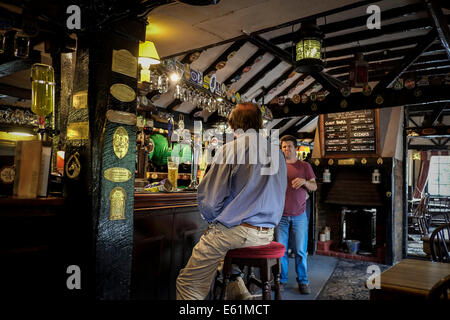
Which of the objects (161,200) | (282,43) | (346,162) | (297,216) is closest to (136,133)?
(161,200)

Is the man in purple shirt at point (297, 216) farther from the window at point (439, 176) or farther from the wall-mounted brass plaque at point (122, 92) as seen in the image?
the window at point (439, 176)

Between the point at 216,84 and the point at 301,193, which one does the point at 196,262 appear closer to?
the point at 301,193

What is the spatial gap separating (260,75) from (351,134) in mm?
2438

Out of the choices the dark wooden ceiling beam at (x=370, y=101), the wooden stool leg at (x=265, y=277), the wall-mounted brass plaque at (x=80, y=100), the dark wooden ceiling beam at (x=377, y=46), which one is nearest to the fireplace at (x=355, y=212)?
the dark wooden ceiling beam at (x=370, y=101)

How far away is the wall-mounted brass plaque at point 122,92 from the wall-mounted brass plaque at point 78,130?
0.88 feet

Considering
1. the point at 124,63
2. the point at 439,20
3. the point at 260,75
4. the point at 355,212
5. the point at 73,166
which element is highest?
the point at 260,75

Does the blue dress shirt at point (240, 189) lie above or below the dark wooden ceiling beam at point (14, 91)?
below

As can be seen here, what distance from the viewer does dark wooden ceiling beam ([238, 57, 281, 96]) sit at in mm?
7304

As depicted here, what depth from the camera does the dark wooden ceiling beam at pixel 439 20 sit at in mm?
3560

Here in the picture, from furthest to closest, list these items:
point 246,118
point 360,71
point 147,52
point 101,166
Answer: point 360,71 → point 147,52 → point 246,118 → point 101,166

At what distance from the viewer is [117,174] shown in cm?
221

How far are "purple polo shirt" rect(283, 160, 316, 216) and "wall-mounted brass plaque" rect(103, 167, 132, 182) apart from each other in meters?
2.32

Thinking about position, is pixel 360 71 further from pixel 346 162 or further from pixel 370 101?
pixel 346 162

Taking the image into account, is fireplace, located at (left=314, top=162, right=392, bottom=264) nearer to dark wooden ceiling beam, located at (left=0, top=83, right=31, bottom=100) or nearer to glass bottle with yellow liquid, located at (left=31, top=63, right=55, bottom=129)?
glass bottle with yellow liquid, located at (left=31, top=63, right=55, bottom=129)
